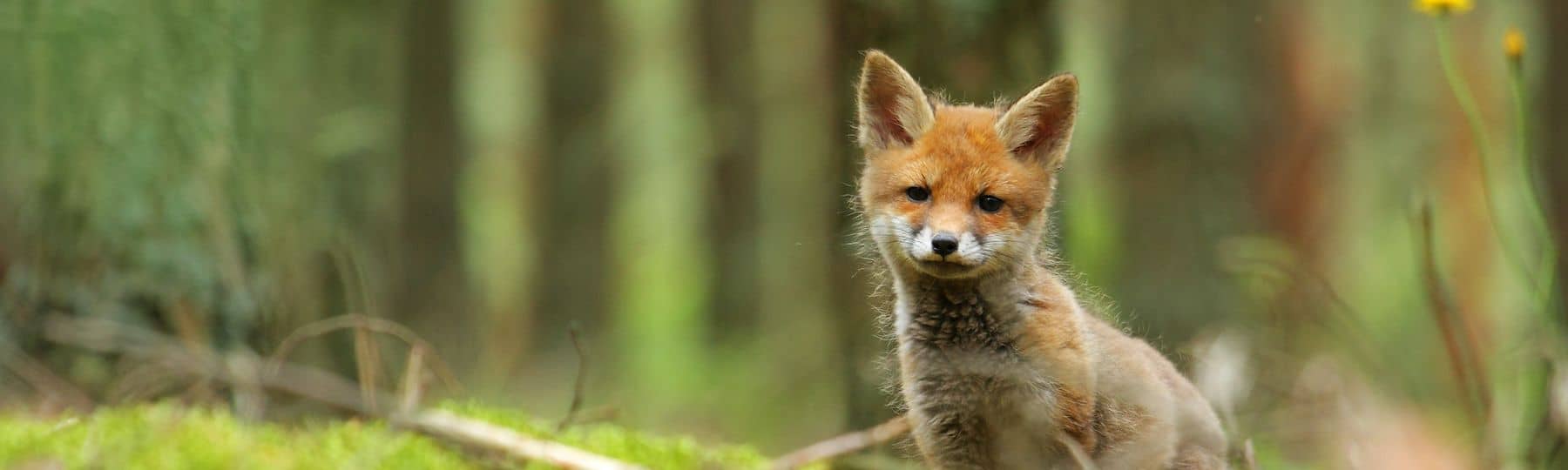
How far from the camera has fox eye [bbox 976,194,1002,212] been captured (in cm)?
379

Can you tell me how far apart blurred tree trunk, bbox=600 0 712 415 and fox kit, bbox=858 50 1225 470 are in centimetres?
874

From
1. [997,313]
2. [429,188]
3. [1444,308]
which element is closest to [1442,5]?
[1444,308]

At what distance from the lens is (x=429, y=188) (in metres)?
11.4

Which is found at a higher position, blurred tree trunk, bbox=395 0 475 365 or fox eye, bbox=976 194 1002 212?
fox eye, bbox=976 194 1002 212

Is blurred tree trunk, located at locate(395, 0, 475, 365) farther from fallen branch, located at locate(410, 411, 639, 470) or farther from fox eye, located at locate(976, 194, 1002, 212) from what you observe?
fox eye, located at locate(976, 194, 1002, 212)

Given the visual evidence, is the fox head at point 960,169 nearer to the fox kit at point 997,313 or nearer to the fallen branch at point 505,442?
the fox kit at point 997,313

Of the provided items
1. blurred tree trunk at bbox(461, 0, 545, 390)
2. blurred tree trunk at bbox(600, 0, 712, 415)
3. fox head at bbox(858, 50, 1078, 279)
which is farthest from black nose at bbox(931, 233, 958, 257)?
blurred tree trunk at bbox(461, 0, 545, 390)

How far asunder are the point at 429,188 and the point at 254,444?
791 cm

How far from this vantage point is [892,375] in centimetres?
427

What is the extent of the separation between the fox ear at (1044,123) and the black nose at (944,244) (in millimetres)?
374

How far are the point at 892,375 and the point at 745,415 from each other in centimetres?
607

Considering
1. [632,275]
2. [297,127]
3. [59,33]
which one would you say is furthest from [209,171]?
[632,275]

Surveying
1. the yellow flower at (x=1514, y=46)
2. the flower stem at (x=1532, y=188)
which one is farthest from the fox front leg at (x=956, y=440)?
the yellow flower at (x=1514, y=46)

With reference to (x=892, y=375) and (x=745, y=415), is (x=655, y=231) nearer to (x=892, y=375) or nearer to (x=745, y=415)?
(x=745, y=415)
